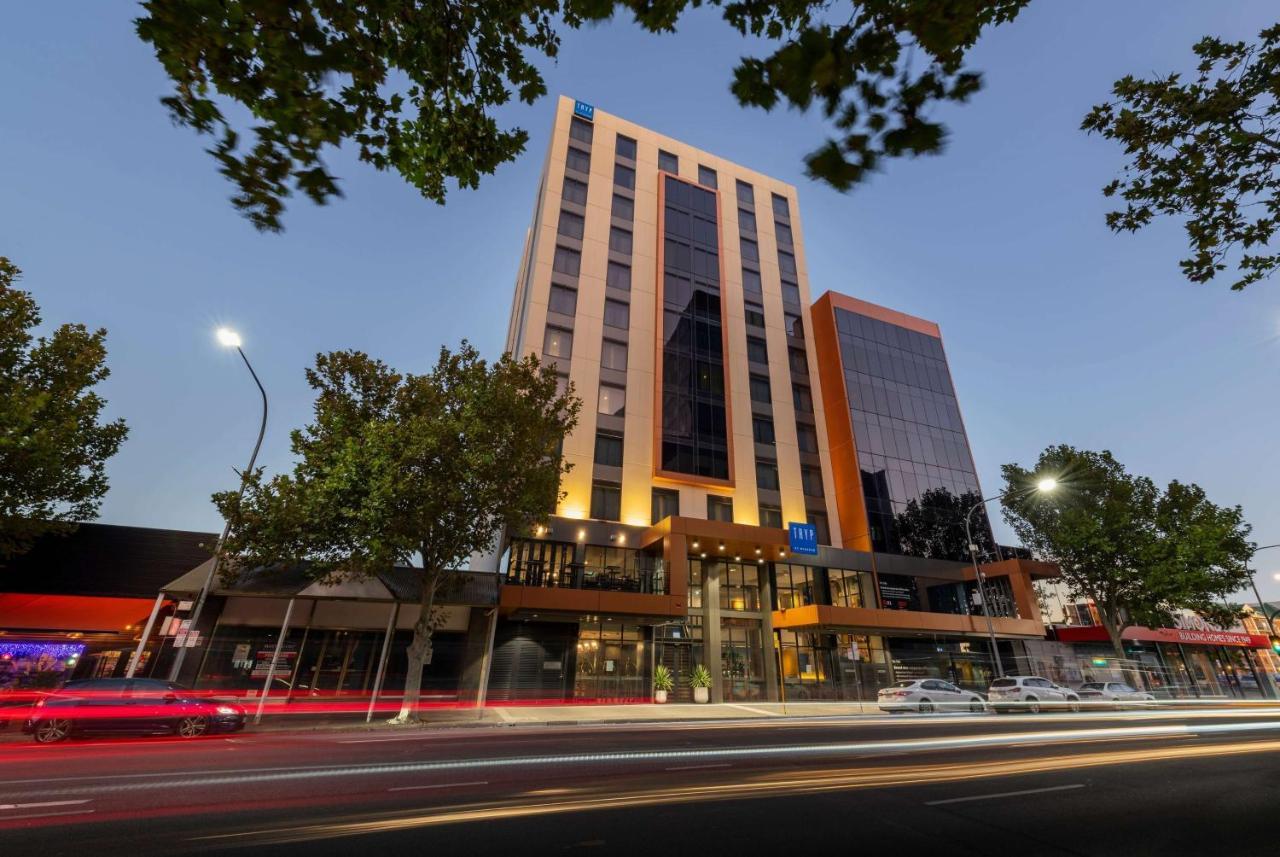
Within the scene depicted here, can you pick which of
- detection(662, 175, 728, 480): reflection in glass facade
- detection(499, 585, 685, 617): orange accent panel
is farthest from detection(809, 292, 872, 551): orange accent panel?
detection(499, 585, 685, 617): orange accent panel

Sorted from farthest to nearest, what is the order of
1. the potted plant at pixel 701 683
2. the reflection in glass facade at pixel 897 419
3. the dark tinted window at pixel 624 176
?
1. the dark tinted window at pixel 624 176
2. the reflection in glass facade at pixel 897 419
3. the potted plant at pixel 701 683

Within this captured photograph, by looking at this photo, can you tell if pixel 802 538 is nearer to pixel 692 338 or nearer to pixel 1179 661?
pixel 692 338

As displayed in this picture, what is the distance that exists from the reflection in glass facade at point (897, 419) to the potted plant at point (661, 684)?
52.4 feet

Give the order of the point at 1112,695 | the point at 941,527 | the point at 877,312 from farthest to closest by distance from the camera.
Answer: the point at 877,312, the point at 941,527, the point at 1112,695

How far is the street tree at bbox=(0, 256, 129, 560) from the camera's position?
15102 millimetres

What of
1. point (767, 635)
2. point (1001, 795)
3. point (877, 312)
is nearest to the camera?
point (1001, 795)

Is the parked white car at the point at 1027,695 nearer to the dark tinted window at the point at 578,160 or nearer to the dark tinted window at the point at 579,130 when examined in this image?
the dark tinted window at the point at 578,160

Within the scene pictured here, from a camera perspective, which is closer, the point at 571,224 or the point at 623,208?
the point at 571,224

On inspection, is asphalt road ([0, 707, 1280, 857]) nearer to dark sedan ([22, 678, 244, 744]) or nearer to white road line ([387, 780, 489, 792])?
white road line ([387, 780, 489, 792])

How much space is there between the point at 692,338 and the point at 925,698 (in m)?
23.3

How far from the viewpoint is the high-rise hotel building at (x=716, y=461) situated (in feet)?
83.6

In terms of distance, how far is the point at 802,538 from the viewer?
90.2 ft

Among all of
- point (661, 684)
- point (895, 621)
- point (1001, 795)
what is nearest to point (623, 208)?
point (661, 684)

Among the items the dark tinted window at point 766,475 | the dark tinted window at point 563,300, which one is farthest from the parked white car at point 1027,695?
the dark tinted window at point 563,300
